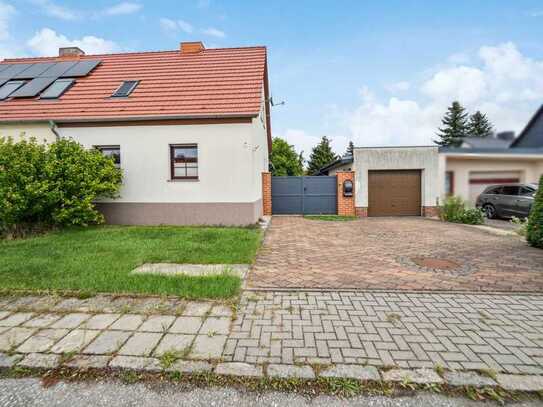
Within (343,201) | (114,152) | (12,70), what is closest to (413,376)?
(114,152)

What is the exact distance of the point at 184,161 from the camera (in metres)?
9.25

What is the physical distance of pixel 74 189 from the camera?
7.75 metres

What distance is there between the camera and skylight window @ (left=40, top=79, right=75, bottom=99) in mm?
9894

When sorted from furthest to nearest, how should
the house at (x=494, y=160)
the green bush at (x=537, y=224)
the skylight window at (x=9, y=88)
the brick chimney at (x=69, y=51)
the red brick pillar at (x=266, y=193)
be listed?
the brick chimney at (x=69, y=51) < the red brick pillar at (x=266, y=193) < the skylight window at (x=9, y=88) < the green bush at (x=537, y=224) < the house at (x=494, y=160)

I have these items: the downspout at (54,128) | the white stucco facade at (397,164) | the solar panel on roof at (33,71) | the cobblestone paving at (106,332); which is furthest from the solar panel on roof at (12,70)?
the white stucco facade at (397,164)

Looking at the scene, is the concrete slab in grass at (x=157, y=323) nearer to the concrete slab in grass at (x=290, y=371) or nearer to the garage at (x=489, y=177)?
the concrete slab in grass at (x=290, y=371)

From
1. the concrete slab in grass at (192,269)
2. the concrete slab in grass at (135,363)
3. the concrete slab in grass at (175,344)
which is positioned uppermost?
the concrete slab in grass at (192,269)

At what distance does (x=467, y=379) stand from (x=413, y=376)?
1.34ft

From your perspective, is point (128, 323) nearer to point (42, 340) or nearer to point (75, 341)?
point (75, 341)

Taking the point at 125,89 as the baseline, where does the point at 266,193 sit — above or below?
below

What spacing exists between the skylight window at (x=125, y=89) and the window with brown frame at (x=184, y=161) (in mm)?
2904

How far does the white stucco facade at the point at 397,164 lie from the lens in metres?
12.1

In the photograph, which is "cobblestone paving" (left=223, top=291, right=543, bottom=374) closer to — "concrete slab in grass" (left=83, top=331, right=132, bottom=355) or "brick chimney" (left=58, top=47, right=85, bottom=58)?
"concrete slab in grass" (left=83, top=331, right=132, bottom=355)

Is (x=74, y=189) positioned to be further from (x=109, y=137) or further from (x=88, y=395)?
(x=88, y=395)
